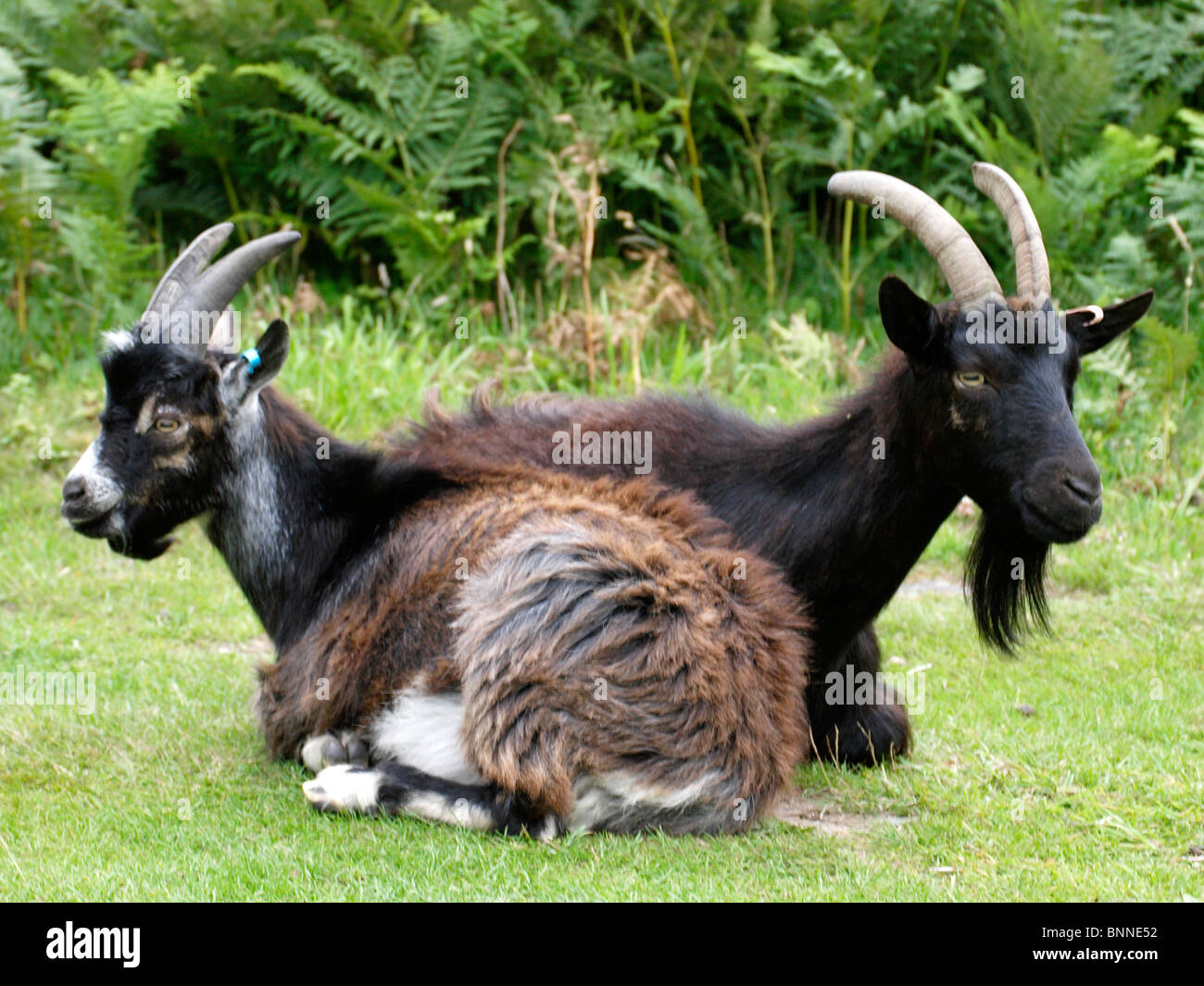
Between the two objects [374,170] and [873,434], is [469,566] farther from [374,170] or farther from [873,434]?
[374,170]

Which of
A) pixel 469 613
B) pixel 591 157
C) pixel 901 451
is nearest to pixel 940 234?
pixel 901 451

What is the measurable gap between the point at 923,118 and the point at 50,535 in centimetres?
771

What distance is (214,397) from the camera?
233 inches

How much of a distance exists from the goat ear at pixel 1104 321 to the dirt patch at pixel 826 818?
210 cm

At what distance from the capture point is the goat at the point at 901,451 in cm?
557

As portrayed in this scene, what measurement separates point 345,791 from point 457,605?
0.82 m

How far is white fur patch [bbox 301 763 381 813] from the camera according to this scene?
5.32m

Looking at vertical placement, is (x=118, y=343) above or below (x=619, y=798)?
above

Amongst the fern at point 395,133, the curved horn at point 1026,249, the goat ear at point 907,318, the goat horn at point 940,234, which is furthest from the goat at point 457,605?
the fern at point 395,133

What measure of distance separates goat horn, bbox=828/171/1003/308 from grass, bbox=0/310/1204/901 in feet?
6.81

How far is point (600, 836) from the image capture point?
5.18 m
